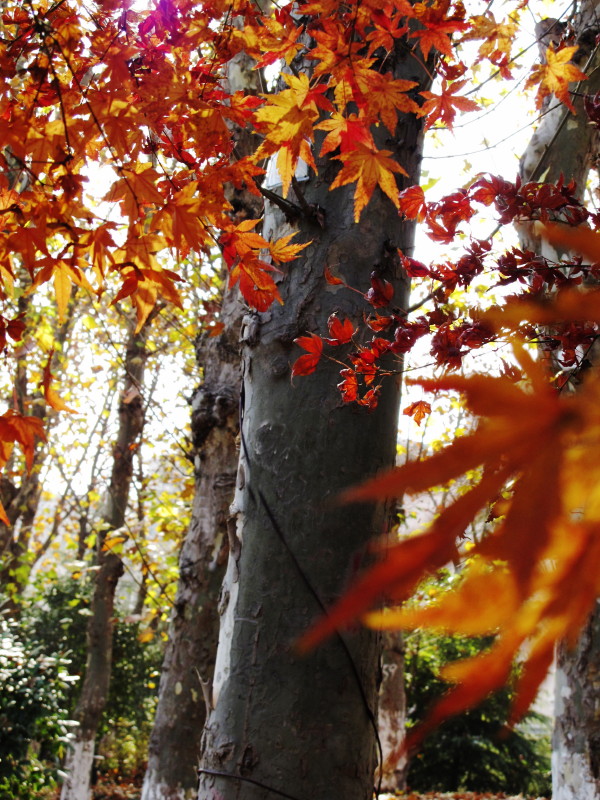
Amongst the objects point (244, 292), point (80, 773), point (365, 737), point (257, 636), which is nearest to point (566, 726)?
point (365, 737)

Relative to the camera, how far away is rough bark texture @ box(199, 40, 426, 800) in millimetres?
1330

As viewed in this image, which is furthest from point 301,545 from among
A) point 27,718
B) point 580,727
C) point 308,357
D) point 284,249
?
point 27,718

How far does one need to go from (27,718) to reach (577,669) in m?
4.65

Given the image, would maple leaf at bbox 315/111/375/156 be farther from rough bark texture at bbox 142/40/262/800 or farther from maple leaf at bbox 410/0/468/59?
rough bark texture at bbox 142/40/262/800

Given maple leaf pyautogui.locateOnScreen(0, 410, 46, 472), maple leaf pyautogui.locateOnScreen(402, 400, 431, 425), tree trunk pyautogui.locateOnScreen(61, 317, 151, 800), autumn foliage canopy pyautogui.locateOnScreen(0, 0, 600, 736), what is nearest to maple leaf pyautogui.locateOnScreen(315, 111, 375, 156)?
autumn foliage canopy pyautogui.locateOnScreen(0, 0, 600, 736)

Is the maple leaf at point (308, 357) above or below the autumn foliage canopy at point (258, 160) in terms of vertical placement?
below

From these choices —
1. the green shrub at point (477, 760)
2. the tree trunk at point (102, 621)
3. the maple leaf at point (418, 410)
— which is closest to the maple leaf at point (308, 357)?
the maple leaf at point (418, 410)

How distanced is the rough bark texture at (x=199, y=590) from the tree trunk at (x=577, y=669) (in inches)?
71.6

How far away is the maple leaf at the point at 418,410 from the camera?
70.1 inches

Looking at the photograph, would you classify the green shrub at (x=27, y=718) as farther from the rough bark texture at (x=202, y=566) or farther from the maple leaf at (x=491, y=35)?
the maple leaf at (x=491, y=35)

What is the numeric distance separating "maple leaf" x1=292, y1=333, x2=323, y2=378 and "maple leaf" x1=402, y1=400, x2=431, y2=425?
36 cm

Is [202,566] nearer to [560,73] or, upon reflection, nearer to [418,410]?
[418,410]

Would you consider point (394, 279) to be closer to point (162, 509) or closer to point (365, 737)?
point (365, 737)

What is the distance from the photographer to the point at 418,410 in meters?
1.83
